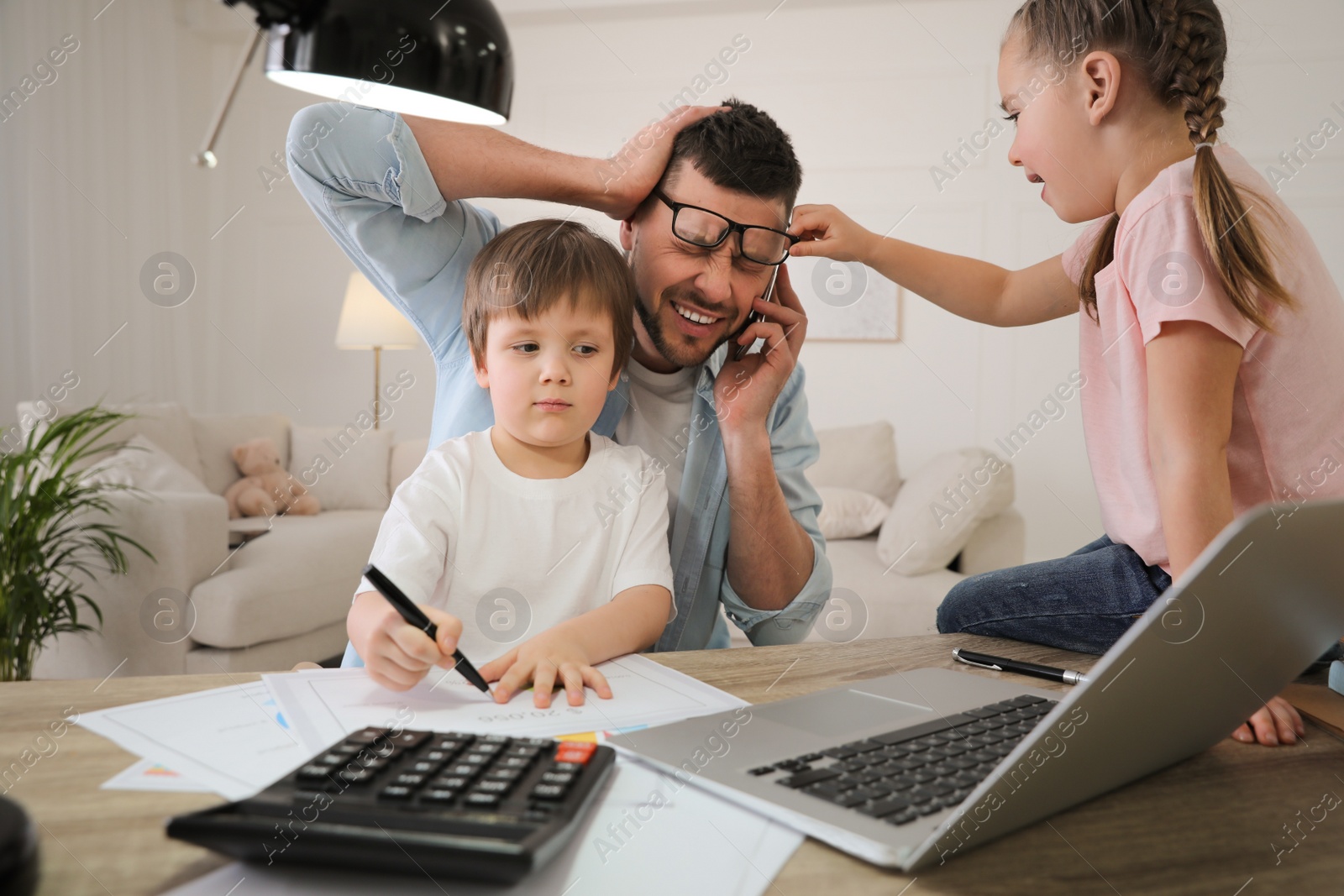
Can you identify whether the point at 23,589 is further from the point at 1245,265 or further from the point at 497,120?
the point at 1245,265

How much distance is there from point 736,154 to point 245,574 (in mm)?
2245

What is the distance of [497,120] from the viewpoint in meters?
0.75

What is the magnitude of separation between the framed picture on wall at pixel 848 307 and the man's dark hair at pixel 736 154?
2900 mm

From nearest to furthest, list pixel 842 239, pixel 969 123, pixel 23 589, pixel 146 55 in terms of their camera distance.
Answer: pixel 842 239 < pixel 23 589 < pixel 969 123 < pixel 146 55

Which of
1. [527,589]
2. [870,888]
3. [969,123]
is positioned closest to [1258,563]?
[870,888]

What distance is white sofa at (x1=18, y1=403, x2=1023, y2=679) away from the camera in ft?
8.80

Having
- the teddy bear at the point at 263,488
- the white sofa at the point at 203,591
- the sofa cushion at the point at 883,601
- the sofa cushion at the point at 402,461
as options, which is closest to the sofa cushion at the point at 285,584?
the white sofa at the point at 203,591

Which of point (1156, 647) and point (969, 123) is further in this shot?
point (969, 123)

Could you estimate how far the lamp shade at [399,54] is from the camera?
0.60 m

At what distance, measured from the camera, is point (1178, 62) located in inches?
43.1

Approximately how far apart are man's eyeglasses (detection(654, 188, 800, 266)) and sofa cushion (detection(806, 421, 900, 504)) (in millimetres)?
2425

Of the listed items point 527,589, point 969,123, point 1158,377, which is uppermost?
point 969,123

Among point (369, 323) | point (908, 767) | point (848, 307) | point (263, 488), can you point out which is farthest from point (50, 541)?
point (848, 307)

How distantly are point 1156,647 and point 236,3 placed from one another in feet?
2.08
